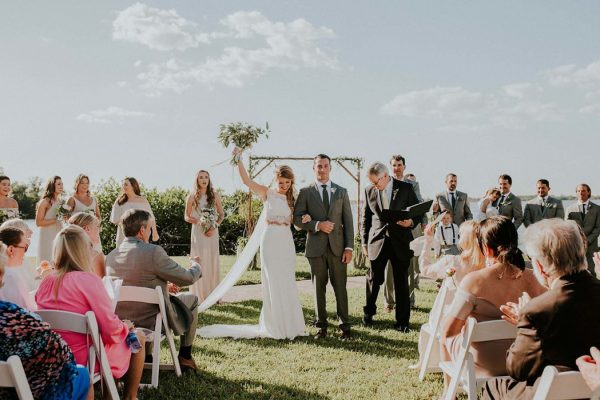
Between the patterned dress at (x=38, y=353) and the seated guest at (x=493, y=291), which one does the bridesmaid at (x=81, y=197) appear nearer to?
the patterned dress at (x=38, y=353)

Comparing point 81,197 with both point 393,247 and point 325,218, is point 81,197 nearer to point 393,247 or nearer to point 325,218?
point 325,218

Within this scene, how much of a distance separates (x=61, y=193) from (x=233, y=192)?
33.2ft

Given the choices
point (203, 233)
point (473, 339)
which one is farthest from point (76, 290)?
point (203, 233)

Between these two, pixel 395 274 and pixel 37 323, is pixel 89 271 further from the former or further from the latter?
pixel 395 274

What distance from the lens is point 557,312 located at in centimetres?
254

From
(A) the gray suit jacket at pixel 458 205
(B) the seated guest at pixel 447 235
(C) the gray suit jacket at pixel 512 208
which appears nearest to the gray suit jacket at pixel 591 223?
(C) the gray suit jacket at pixel 512 208

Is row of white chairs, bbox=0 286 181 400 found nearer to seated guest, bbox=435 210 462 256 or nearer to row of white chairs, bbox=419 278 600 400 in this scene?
row of white chairs, bbox=419 278 600 400

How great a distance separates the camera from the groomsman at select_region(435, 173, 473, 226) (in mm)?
9391

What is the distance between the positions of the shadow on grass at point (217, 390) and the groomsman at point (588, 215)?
26.7 ft

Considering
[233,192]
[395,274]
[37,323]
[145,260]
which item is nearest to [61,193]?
[145,260]

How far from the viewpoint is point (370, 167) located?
713 centimetres

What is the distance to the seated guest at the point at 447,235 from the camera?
8.60 m

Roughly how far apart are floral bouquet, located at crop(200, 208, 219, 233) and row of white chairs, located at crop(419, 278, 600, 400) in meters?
4.50

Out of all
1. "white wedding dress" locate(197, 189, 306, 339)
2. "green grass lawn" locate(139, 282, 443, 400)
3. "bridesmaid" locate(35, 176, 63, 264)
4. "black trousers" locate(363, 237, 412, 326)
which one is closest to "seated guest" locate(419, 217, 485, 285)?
"green grass lawn" locate(139, 282, 443, 400)
